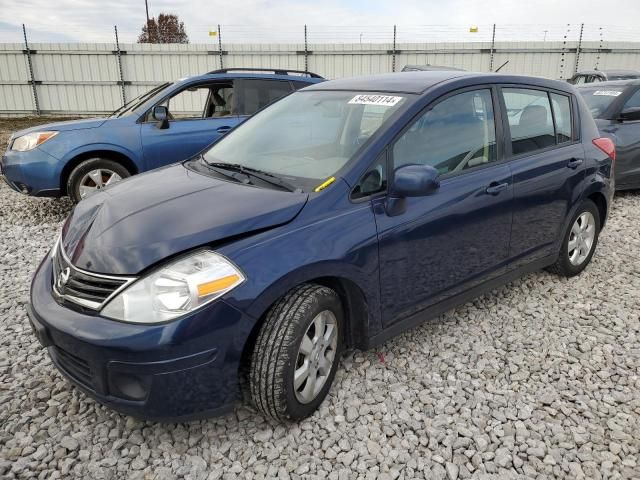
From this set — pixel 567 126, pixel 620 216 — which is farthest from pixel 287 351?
pixel 620 216

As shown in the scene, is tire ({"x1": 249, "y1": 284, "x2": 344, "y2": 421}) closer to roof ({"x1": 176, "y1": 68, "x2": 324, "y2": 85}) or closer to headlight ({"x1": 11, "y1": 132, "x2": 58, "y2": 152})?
headlight ({"x1": 11, "y1": 132, "x2": 58, "y2": 152})

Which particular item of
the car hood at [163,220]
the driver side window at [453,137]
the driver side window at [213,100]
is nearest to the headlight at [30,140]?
the driver side window at [213,100]

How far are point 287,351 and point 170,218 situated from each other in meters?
0.81

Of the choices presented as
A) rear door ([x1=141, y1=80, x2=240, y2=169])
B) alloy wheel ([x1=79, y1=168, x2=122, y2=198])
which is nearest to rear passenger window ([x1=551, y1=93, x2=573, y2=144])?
rear door ([x1=141, y1=80, x2=240, y2=169])

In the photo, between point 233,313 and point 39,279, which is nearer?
point 233,313

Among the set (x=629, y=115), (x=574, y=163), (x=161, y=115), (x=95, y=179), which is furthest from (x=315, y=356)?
(x=629, y=115)

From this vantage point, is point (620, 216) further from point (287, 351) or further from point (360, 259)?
point (287, 351)

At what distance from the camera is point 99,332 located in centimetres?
201

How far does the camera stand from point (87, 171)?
572cm

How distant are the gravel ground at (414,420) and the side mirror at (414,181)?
42.4 inches

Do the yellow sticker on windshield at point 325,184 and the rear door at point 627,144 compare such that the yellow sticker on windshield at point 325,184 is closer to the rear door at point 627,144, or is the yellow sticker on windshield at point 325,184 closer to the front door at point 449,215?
the front door at point 449,215

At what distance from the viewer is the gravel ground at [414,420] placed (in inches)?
87.6

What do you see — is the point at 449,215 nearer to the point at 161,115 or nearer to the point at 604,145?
the point at 604,145

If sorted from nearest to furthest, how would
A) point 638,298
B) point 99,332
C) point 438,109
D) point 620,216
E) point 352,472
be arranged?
point 99,332
point 352,472
point 438,109
point 638,298
point 620,216
